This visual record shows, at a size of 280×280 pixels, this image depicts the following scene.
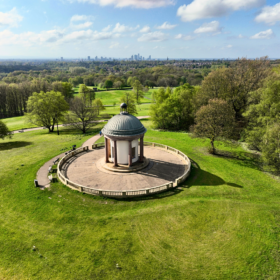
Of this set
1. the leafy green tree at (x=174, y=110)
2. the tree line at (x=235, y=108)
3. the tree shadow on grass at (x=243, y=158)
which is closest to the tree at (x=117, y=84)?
the tree line at (x=235, y=108)

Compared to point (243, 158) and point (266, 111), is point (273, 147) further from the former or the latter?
point (266, 111)

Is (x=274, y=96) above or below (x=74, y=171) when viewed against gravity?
above

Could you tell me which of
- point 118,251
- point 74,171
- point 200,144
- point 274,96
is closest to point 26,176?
point 74,171

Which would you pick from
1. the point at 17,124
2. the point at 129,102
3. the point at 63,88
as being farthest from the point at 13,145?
the point at 63,88

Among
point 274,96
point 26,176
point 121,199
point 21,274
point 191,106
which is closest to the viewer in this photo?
point 21,274

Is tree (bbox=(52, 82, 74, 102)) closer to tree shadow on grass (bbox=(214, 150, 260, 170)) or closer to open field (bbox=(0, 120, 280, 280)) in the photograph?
open field (bbox=(0, 120, 280, 280))

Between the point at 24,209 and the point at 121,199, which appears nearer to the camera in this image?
the point at 24,209

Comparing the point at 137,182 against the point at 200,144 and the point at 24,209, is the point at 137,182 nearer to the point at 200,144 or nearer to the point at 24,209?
the point at 24,209

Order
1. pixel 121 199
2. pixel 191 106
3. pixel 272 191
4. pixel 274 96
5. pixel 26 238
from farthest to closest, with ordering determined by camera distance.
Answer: pixel 191 106
pixel 274 96
pixel 272 191
pixel 121 199
pixel 26 238
